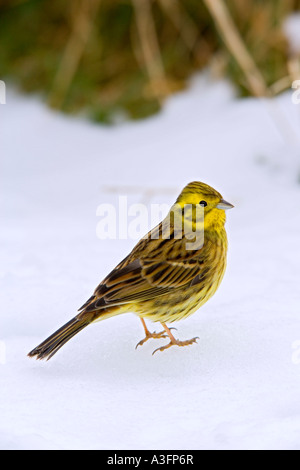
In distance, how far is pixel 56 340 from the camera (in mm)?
3520

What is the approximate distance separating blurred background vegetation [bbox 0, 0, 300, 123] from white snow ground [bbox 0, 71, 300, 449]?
20 cm

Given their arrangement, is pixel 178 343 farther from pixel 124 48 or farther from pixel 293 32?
pixel 124 48

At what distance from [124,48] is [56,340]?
5155mm

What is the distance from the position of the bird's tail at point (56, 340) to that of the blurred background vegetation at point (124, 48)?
4020 mm

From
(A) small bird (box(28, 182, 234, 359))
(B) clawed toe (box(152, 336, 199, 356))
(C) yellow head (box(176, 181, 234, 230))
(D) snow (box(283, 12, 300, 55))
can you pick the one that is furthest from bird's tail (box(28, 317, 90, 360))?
(D) snow (box(283, 12, 300, 55))

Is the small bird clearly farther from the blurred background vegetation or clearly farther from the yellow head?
Result: the blurred background vegetation

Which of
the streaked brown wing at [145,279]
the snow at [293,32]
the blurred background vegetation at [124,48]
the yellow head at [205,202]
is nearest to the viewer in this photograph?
the streaked brown wing at [145,279]

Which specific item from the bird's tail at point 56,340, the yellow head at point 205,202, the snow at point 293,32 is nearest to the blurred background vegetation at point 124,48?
the snow at point 293,32

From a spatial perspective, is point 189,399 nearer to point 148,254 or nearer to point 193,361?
point 193,361

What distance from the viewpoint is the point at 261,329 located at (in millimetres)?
3820

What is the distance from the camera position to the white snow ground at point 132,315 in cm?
301

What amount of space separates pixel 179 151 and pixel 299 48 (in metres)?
1.54

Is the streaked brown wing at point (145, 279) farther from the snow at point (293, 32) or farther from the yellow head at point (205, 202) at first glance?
the snow at point (293, 32)
